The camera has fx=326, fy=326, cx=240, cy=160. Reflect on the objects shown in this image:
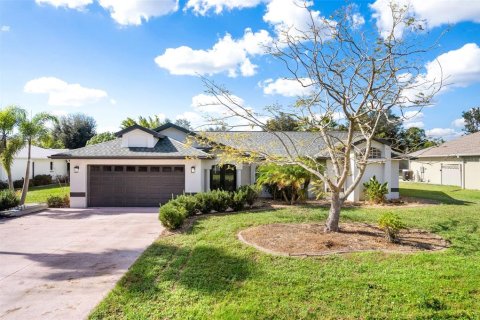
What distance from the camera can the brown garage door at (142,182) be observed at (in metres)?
16.5

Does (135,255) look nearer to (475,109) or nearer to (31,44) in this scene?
(31,44)

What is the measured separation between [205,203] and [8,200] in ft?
29.9

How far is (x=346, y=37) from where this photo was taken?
8.84m

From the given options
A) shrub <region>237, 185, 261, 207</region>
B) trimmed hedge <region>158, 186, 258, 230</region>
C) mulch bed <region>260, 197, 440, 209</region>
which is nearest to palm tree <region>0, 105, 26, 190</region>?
trimmed hedge <region>158, 186, 258, 230</region>

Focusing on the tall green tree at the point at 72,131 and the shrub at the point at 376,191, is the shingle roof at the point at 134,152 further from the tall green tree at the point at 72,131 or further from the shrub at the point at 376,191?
the tall green tree at the point at 72,131

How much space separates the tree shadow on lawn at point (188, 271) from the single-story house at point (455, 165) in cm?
1841

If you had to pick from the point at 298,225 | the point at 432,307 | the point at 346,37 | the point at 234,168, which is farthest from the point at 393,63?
the point at 234,168

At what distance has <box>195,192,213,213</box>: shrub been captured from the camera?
520 inches

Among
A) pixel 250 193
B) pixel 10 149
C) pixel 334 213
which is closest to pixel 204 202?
pixel 250 193

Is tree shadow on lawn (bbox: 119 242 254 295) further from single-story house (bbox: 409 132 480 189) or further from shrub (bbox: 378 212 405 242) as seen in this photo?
single-story house (bbox: 409 132 480 189)

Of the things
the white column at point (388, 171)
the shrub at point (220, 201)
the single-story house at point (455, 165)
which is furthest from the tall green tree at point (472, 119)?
the shrub at point (220, 201)

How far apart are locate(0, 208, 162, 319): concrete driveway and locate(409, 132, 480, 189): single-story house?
1900 centimetres

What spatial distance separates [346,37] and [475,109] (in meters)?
65.9

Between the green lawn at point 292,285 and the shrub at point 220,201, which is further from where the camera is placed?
the shrub at point 220,201
